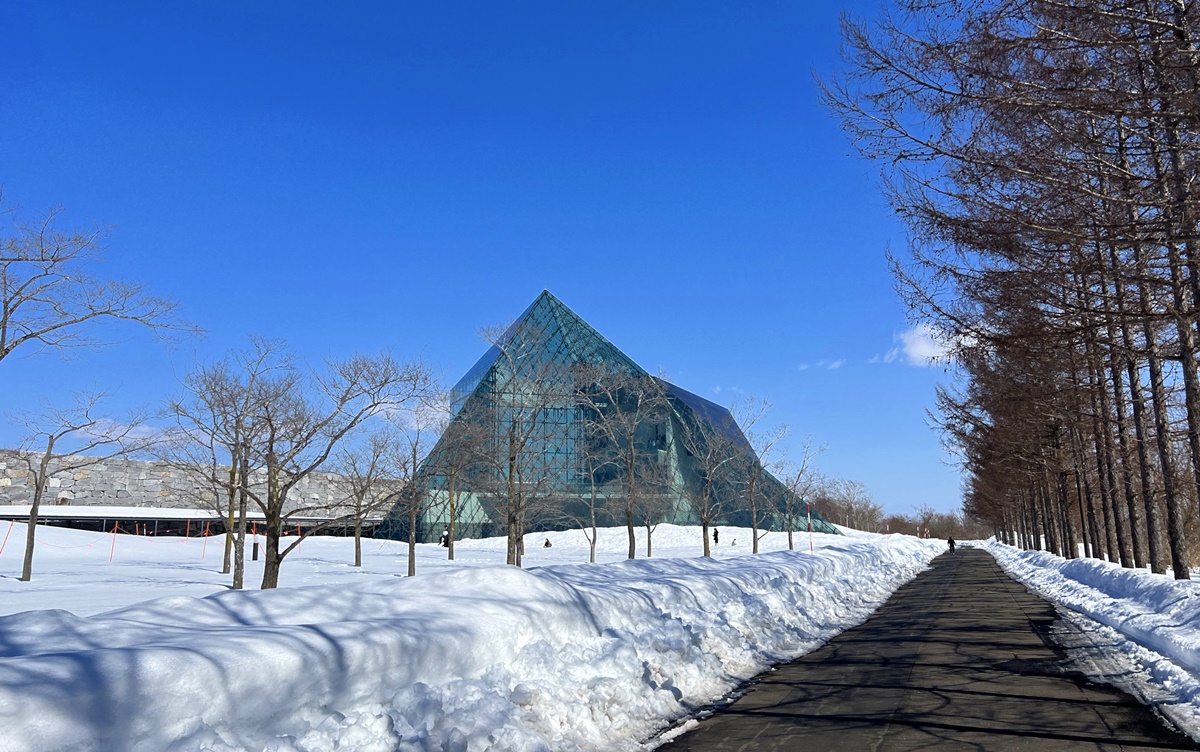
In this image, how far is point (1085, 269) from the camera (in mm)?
7906

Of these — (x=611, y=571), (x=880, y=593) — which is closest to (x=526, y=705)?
(x=611, y=571)

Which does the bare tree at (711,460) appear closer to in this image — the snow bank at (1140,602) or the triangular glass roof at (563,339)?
the triangular glass roof at (563,339)

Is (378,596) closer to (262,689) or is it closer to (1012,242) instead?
(262,689)

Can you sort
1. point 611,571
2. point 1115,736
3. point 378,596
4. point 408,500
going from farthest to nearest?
point 408,500 < point 611,571 < point 378,596 < point 1115,736

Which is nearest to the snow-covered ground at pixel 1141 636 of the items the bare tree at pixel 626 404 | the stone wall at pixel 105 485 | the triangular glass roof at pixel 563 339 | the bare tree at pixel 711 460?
the bare tree at pixel 626 404

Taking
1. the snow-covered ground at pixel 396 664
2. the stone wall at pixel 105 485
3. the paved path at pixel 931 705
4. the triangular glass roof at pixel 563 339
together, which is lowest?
the paved path at pixel 931 705

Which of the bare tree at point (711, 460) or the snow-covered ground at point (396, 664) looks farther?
the bare tree at point (711, 460)

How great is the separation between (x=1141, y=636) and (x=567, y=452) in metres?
43.4

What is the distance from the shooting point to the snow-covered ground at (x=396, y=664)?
3691mm

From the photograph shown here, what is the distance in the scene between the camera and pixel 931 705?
656cm

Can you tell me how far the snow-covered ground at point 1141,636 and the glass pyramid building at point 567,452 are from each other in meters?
14.6

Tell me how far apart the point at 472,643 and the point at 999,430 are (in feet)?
76.1

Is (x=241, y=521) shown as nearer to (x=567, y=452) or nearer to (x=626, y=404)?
(x=626, y=404)

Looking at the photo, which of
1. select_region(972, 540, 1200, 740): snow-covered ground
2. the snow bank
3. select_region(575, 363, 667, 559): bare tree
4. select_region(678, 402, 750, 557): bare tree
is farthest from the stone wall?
select_region(972, 540, 1200, 740): snow-covered ground
